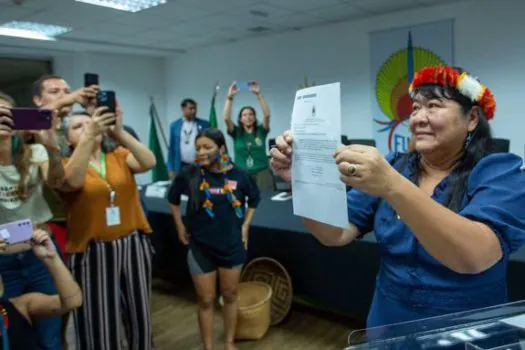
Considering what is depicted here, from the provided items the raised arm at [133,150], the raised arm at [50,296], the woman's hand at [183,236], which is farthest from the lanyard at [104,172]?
the woman's hand at [183,236]

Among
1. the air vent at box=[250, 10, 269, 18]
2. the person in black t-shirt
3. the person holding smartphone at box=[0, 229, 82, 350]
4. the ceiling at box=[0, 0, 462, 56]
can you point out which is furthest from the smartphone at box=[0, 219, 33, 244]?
the air vent at box=[250, 10, 269, 18]

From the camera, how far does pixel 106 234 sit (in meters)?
1.96

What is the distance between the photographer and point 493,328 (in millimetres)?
751

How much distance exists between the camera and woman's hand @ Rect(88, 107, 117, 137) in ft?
6.10

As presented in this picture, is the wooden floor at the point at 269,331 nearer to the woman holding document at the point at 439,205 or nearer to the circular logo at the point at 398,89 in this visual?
the woman holding document at the point at 439,205

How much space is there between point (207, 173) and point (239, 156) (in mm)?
2089

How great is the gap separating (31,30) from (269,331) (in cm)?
476

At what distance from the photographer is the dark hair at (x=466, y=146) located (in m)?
0.96

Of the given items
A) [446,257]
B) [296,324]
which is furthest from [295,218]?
[446,257]

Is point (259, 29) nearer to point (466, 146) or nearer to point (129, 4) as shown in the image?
point (129, 4)

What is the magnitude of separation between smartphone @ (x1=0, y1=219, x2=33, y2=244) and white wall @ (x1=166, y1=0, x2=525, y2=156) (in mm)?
4601

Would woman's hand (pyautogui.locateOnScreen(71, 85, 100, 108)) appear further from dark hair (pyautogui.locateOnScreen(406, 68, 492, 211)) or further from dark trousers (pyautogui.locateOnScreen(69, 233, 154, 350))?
dark hair (pyautogui.locateOnScreen(406, 68, 492, 211))

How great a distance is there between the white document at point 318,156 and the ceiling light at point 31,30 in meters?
5.05

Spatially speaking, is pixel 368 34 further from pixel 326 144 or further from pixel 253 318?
pixel 326 144
